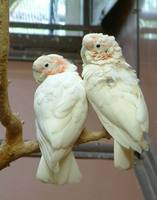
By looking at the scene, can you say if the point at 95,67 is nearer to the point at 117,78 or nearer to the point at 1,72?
the point at 117,78

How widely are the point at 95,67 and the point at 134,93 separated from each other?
0.11 meters

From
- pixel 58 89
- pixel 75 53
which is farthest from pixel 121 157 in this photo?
pixel 75 53

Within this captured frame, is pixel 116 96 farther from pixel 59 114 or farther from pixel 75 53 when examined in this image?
pixel 75 53

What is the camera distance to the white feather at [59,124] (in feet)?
3.24

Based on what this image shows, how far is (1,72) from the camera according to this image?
3.01 ft

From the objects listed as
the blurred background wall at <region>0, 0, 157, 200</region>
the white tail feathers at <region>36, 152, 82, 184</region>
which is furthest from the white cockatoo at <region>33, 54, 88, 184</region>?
the blurred background wall at <region>0, 0, 157, 200</region>

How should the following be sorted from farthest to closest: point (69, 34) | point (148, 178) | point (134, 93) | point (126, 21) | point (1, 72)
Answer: point (69, 34)
point (126, 21)
point (148, 178)
point (134, 93)
point (1, 72)

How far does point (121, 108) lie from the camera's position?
1.01 m

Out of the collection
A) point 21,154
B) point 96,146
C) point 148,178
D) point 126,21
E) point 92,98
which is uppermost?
point 126,21

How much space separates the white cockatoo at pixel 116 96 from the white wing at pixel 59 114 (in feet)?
0.12

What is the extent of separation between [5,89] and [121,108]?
24 cm

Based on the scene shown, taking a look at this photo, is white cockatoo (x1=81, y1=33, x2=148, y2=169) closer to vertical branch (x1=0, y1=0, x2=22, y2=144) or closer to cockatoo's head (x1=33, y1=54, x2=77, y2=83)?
cockatoo's head (x1=33, y1=54, x2=77, y2=83)

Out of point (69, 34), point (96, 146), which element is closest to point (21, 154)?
point (96, 146)

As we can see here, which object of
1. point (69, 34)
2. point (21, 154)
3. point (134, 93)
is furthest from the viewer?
point (69, 34)
